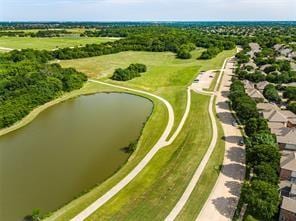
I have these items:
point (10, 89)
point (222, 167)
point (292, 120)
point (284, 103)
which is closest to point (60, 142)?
point (222, 167)

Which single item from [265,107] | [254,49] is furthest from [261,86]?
[254,49]

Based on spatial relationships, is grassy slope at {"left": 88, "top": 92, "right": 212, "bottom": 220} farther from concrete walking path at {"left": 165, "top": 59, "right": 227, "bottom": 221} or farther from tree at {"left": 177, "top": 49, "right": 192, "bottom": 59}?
tree at {"left": 177, "top": 49, "right": 192, "bottom": 59}

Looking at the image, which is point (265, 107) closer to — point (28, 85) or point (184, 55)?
point (28, 85)

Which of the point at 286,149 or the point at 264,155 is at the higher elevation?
the point at 264,155

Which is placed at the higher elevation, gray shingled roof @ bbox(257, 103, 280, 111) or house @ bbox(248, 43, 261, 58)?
gray shingled roof @ bbox(257, 103, 280, 111)

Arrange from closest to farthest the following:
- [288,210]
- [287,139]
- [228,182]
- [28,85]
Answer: [288,210] → [228,182] → [287,139] → [28,85]

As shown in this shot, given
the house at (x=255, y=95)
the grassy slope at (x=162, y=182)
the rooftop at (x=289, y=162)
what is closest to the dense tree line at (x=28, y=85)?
the grassy slope at (x=162, y=182)

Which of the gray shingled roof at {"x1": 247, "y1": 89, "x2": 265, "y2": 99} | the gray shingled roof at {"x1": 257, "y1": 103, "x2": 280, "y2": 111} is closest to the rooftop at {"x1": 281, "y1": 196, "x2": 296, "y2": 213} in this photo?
the gray shingled roof at {"x1": 257, "y1": 103, "x2": 280, "y2": 111}
